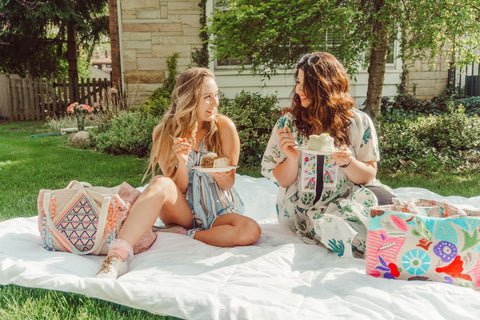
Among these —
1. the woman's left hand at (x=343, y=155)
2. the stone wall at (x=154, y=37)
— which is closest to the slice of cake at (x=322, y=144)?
A: the woman's left hand at (x=343, y=155)

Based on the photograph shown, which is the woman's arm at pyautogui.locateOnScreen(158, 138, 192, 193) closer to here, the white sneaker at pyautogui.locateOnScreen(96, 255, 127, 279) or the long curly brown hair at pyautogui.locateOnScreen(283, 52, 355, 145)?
the white sneaker at pyautogui.locateOnScreen(96, 255, 127, 279)

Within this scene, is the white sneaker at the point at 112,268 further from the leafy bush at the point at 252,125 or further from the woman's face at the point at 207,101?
the leafy bush at the point at 252,125

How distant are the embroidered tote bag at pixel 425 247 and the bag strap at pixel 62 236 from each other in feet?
4.94

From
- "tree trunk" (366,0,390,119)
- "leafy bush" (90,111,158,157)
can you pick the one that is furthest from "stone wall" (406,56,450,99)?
"leafy bush" (90,111,158,157)

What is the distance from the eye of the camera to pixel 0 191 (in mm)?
4480

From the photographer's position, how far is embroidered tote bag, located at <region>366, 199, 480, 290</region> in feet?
6.56

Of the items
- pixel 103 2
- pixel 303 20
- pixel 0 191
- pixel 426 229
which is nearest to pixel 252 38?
pixel 303 20

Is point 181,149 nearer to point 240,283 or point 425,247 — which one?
point 240,283

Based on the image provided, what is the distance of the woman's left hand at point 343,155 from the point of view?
2.37 metres

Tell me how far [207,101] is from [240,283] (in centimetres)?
130

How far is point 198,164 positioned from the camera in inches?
115

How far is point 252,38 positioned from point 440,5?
2.28m

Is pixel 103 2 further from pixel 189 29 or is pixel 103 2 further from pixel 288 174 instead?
pixel 288 174

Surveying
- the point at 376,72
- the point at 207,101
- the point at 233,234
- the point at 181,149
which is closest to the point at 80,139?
the point at 376,72
